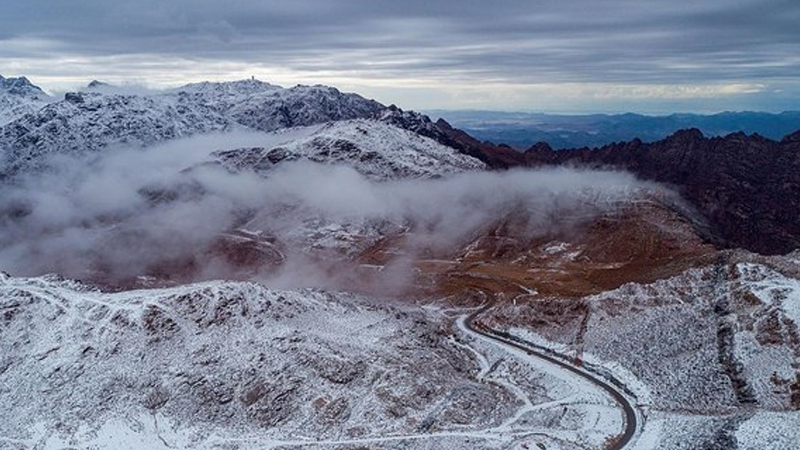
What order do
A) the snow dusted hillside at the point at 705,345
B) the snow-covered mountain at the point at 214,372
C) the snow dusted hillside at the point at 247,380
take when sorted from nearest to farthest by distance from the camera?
the snow dusted hillside at the point at 705,345
the snow dusted hillside at the point at 247,380
the snow-covered mountain at the point at 214,372

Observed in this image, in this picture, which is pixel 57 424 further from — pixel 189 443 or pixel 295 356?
pixel 295 356

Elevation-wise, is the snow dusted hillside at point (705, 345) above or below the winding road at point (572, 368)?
above

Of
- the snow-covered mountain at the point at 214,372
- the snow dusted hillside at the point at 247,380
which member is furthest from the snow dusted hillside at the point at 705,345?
the snow-covered mountain at the point at 214,372

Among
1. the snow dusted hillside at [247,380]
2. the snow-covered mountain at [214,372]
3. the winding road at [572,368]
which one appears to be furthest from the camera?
the snow-covered mountain at [214,372]

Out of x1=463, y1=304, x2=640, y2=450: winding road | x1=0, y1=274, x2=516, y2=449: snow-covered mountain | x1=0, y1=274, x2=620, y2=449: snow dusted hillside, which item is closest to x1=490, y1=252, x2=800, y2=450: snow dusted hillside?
x1=463, y1=304, x2=640, y2=450: winding road

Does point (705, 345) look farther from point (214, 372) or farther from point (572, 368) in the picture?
point (214, 372)

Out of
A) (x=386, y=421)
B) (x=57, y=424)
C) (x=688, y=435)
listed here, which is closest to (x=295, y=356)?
(x=386, y=421)

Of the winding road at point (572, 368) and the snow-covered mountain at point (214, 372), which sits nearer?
the winding road at point (572, 368)

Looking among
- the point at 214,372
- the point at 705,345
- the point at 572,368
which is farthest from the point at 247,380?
the point at 705,345

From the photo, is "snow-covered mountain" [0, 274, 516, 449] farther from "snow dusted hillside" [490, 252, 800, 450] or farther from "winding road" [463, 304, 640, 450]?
"snow dusted hillside" [490, 252, 800, 450]

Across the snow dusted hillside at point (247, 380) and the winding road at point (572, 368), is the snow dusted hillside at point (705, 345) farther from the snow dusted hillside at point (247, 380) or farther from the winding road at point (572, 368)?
the snow dusted hillside at point (247, 380)
